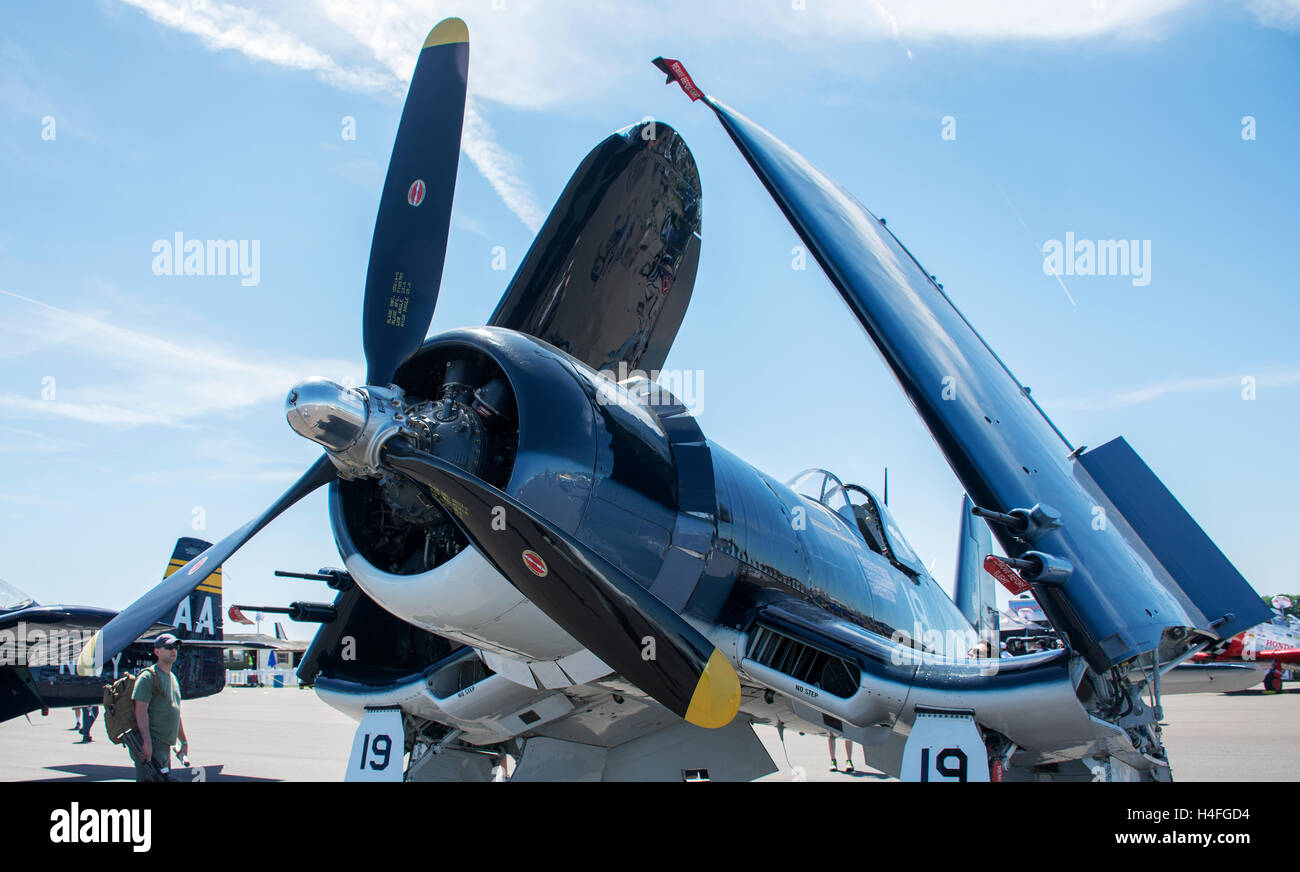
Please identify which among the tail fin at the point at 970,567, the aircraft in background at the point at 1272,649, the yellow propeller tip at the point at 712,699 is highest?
the tail fin at the point at 970,567

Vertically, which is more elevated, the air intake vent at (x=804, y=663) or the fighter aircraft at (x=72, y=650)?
the fighter aircraft at (x=72, y=650)

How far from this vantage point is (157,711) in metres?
6.50

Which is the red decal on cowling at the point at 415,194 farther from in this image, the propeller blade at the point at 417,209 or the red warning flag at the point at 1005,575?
the red warning flag at the point at 1005,575

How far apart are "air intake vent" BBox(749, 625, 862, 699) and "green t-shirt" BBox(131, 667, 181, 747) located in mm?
4318

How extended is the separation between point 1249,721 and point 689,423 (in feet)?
61.6

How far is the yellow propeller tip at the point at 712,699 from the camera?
390 centimetres

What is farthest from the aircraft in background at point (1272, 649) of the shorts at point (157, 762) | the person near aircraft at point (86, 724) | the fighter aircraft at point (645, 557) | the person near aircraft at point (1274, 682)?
the person near aircraft at point (86, 724)

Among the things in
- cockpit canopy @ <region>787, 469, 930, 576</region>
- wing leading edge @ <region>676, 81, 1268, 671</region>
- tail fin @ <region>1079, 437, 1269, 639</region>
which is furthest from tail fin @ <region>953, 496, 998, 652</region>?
tail fin @ <region>1079, 437, 1269, 639</region>

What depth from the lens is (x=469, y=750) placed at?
6.93 metres

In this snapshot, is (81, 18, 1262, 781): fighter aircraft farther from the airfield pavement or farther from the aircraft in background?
the aircraft in background

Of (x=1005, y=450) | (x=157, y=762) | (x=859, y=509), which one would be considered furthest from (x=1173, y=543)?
(x=157, y=762)

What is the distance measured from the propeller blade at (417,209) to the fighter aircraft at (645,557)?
0.01 meters

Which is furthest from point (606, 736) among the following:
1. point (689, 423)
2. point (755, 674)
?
point (689, 423)
